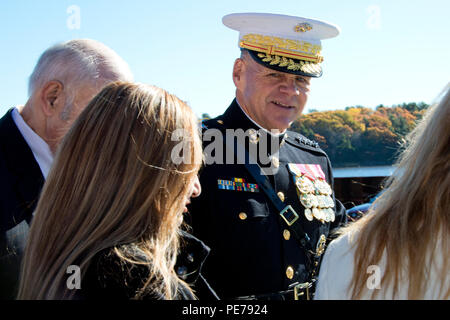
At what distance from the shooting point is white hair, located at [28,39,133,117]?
2041mm

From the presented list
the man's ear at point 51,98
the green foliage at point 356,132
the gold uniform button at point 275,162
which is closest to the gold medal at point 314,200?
the gold uniform button at point 275,162

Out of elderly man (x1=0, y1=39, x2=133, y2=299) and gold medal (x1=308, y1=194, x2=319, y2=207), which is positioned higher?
elderly man (x1=0, y1=39, x2=133, y2=299)

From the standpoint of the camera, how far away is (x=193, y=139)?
1.53 meters

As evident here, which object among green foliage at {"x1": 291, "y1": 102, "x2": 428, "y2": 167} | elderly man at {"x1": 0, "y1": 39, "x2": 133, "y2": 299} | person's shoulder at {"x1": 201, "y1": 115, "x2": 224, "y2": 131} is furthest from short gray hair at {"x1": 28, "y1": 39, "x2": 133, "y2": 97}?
green foliage at {"x1": 291, "y1": 102, "x2": 428, "y2": 167}

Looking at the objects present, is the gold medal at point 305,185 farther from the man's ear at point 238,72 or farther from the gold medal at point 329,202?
the man's ear at point 238,72

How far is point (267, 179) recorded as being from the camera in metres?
2.63

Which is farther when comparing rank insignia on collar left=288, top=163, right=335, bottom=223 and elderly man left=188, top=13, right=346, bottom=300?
rank insignia on collar left=288, top=163, right=335, bottom=223

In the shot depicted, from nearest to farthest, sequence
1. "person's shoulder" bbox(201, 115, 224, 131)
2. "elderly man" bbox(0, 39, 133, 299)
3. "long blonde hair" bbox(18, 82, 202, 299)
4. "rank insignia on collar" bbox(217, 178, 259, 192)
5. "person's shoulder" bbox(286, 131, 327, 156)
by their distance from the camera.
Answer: "long blonde hair" bbox(18, 82, 202, 299) < "elderly man" bbox(0, 39, 133, 299) < "rank insignia on collar" bbox(217, 178, 259, 192) < "person's shoulder" bbox(201, 115, 224, 131) < "person's shoulder" bbox(286, 131, 327, 156)

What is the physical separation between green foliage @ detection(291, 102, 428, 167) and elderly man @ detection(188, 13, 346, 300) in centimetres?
1390

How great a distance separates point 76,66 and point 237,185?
1106mm

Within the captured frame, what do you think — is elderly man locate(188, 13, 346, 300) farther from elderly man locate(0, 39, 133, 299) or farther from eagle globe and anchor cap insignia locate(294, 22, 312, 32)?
elderly man locate(0, 39, 133, 299)

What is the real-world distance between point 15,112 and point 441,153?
5.98ft

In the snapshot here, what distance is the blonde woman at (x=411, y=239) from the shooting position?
1.15 m
